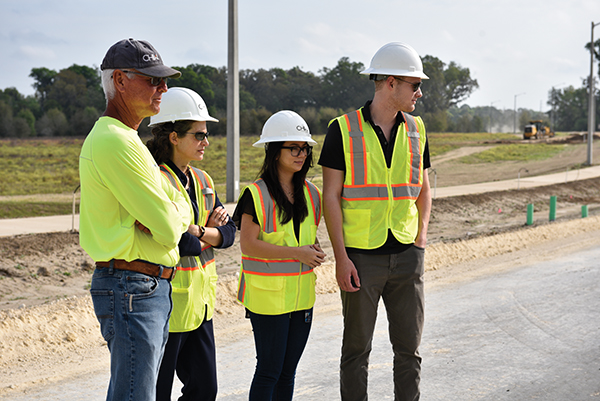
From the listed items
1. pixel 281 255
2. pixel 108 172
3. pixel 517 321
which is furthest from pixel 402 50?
pixel 517 321

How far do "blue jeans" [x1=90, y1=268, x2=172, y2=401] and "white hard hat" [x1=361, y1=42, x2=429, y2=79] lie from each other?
1.92 m

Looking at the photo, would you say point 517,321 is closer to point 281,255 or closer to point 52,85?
point 281,255

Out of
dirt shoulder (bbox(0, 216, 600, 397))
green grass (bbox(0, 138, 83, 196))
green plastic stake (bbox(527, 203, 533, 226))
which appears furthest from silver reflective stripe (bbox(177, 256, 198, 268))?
green grass (bbox(0, 138, 83, 196))

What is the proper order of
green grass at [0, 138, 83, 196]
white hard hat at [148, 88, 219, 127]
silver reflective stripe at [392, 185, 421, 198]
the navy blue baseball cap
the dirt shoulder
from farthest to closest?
1. green grass at [0, 138, 83, 196]
2. the dirt shoulder
3. silver reflective stripe at [392, 185, 421, 198]
4. white hard hat at [148, 88, 219, 127]
5. the navy blue baseball cap

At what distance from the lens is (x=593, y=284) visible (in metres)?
7.68

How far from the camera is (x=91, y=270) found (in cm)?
863

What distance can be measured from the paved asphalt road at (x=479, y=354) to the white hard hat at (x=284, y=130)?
189cm

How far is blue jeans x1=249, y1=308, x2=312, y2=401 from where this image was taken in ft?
10.5

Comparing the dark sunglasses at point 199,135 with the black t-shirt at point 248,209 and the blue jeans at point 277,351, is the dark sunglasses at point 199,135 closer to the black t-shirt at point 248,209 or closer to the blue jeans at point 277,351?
the black t-shirt at point 248,209

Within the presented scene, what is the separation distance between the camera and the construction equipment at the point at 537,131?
203 feet

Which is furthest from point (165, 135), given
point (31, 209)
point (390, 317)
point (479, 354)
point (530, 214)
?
point (31, 209)

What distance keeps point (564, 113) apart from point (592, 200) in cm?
10323

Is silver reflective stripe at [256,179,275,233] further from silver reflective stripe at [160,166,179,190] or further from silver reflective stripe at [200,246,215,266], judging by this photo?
silver reflective stripe at [160,166,179,190]

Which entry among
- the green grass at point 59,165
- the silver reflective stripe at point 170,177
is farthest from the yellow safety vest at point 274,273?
the green grass at point 59,165
